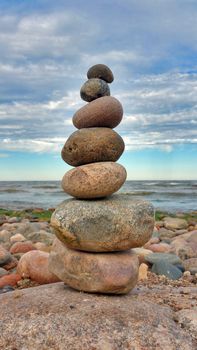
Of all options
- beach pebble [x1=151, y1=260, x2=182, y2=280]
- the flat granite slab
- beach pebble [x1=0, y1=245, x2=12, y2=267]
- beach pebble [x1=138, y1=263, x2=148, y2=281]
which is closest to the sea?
beach pebble [x1=151, y1=260, x2=182, y2=280]

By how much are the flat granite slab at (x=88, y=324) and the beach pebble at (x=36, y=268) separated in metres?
2.41

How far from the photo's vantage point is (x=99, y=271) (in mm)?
6152

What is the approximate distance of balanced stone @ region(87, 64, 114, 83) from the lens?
714 centimetres

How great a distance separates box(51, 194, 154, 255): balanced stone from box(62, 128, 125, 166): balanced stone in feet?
2.39

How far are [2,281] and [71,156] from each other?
3.78 m

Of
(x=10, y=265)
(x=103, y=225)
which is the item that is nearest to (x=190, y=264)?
(x=10, y=265)

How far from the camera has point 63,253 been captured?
21.6 ft

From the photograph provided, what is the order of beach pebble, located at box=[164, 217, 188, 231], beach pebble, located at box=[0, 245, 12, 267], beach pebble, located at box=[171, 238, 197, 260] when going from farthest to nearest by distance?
beach pebble, located at box=[164, 217, 188, 231]
beach pebble, located at box=[171, 238, 197, 260]
beach pebble, located at box=[0, 245, 12, 267]

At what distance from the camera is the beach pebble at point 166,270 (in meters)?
9.63

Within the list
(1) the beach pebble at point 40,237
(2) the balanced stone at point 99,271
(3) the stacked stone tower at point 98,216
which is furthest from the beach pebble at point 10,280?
(1) the beach pebble at point 40,237

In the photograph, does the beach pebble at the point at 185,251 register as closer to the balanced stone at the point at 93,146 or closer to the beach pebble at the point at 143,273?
the beach pebble at the point at 143,273

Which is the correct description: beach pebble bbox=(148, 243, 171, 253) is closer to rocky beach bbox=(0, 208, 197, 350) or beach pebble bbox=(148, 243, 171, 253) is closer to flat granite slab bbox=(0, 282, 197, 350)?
rocky beach bbox=(0, 208, 197, 350)

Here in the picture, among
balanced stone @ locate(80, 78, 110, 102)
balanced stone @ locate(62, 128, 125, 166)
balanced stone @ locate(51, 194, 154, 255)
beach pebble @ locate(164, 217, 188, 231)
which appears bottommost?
beach pebble @ locate(164, 217, 188, 231)

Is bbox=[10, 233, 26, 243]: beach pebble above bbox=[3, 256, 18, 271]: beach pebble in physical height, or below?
above
